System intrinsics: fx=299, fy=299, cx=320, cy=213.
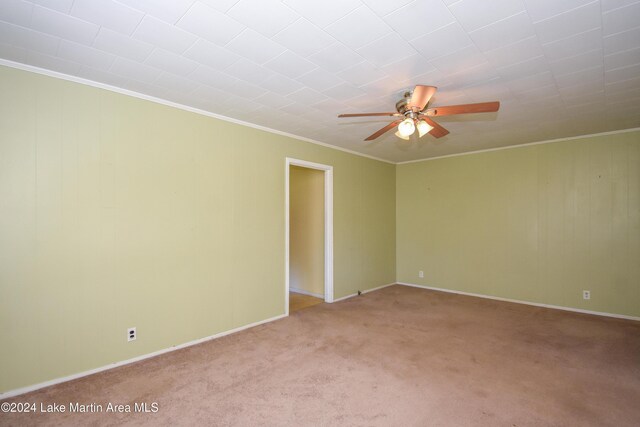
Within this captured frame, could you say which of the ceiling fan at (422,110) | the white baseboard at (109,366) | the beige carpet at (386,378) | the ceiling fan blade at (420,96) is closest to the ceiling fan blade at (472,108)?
the ceiling fan at (422,110)

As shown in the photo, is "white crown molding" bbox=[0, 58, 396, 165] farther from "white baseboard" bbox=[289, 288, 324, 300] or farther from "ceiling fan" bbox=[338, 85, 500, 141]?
"white baseboard" bbox=[289, 288, 324, 300]

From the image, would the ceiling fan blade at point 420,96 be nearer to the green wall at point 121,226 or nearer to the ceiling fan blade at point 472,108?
the ceiling fan blade at point 472,108

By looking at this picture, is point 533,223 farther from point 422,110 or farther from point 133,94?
point 133,94

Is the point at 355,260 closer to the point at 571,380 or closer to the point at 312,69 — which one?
the point at 571,380

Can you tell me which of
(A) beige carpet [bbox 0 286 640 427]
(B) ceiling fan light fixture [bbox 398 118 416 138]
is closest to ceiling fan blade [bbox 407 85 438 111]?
(B) ceiling fan light fixture [bbox 398 118 416 138]

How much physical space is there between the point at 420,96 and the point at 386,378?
2307 mm

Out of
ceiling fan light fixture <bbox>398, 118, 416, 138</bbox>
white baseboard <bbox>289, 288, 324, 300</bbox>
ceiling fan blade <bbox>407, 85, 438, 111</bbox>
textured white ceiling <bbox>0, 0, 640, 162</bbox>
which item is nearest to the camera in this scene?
textured white ceiling <bbox>0, 0, 640, 162</bbox>

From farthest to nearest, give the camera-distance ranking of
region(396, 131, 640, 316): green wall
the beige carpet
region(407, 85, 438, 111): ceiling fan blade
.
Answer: region(396, 131, 640, 316): green wall → region(407, 85, 438, 111): ceiling fan blade → the beige carpet

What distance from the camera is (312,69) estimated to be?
2402 millimetres

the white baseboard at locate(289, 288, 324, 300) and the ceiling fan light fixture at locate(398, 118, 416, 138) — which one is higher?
the ceiling fan light fixture at locate(398, 118, 416, 138)

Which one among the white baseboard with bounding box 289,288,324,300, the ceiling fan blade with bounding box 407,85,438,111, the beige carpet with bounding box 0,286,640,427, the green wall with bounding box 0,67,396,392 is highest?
the ceiling fan blade with bounding box 407,85,438,111

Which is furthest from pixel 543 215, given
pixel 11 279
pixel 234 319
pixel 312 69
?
pixel 11 279

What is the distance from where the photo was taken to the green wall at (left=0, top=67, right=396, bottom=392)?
2.31 metres

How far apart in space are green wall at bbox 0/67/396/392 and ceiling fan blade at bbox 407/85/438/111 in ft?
6.88
